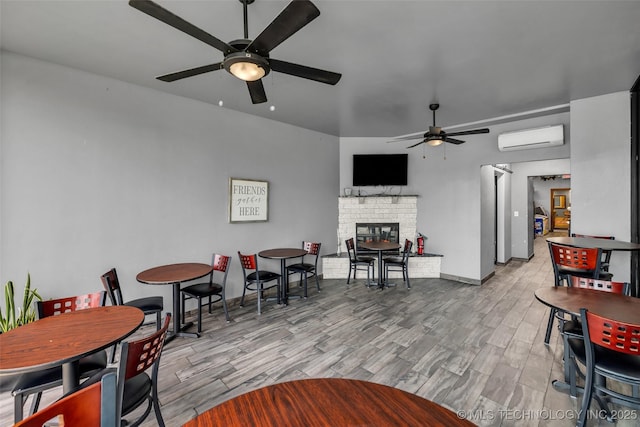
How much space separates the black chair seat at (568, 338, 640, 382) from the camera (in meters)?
1.56

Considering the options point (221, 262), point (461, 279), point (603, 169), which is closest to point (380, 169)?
point (461, 279)


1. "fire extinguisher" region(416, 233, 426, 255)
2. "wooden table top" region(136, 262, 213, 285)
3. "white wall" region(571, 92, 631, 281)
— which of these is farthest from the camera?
"fire extinguisher" region(416, 233, 426, 255)

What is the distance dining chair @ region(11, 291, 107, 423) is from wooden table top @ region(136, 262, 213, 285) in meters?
0.62

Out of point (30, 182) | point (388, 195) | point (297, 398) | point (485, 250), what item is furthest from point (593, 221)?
point (30, 182)

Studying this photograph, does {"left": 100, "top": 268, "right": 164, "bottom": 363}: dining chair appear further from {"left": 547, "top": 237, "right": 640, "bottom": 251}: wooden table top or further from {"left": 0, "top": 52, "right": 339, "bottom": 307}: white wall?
{"left": 547, "top": 237, "right": 640, "bottom": 251}: wooden table top

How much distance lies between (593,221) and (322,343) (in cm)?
413

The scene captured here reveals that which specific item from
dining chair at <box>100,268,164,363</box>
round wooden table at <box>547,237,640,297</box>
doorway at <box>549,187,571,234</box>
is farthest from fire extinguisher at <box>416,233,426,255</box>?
doorway at <box>549,187,571,234</box>

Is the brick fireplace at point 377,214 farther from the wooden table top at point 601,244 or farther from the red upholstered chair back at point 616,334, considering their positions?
the red upholstered chair back at point 616,334

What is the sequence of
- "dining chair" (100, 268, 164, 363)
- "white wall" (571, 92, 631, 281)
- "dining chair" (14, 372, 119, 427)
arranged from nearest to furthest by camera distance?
"dining chair" (14, 372, 119, 427), "dining chair" (100, 268, 164, 363), "white wall" (571, 92, 631, 281)

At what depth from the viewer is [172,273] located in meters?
3.11

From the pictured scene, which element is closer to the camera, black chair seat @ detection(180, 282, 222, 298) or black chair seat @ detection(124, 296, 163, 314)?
black chair seat @ detection(124, 296, 163, 314)

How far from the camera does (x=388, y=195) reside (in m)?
5.99

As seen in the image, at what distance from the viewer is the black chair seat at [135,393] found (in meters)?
1.44

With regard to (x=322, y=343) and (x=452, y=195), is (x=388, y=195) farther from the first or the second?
(x=322, y=343)
